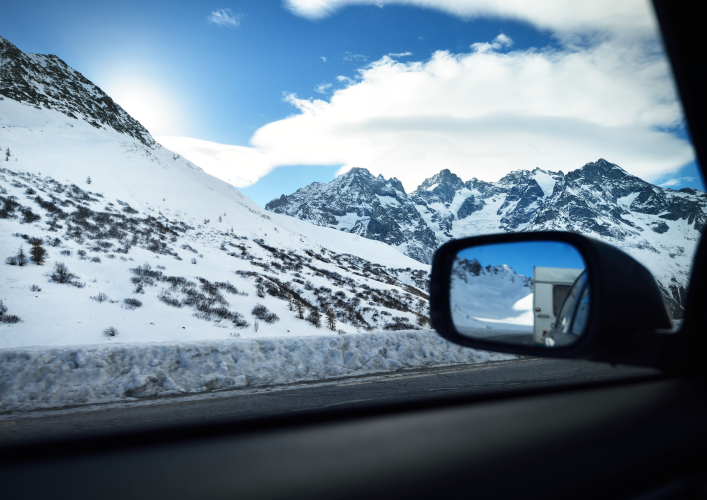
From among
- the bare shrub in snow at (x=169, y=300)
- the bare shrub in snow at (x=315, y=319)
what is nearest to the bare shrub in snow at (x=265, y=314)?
the bare shrub in snow at (x=315, y=319)

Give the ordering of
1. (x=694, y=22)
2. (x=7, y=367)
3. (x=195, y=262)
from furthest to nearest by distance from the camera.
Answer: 1. (x=195, y=262)
2. (x=7, y=367)
3. (x=694, y=22)

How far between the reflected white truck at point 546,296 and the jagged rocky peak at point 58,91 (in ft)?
189

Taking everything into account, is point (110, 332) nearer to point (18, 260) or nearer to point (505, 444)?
point (18, 260)

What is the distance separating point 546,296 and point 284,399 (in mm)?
2855

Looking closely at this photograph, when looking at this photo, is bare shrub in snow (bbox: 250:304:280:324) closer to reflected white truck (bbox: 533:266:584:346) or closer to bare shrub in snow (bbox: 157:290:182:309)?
bare shrub in snow (bbox: 157:290:182:309)

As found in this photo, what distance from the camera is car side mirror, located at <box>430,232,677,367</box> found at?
123 centimetres

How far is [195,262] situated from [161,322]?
8656 millimetres

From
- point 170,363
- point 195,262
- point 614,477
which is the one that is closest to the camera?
point 614,477

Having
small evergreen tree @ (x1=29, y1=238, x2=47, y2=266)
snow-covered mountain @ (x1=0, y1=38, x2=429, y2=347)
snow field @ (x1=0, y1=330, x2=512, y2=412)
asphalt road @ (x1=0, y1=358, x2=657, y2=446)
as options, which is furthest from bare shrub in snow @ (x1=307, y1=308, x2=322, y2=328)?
small evergreen tree @ (x1=29, y1=238, x2=47, y2=266)

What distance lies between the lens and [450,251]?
2.31 metres

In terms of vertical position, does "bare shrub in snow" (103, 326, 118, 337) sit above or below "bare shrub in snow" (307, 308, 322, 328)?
above

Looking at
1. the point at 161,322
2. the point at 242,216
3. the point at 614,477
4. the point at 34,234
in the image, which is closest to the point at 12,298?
the point at 161,322

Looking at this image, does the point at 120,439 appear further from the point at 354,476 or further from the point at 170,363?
the point at 170,363

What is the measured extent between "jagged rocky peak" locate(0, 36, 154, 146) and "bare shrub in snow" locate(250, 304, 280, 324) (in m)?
49.3
